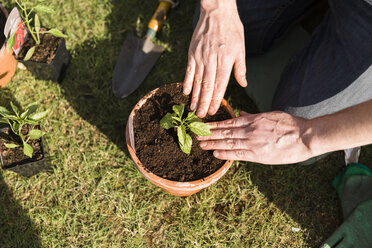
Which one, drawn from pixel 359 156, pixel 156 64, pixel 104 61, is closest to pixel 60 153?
pixel 104 61

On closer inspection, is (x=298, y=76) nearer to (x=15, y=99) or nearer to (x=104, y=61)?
(x=104, y=61)

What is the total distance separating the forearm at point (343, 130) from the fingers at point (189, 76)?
27.5 inches

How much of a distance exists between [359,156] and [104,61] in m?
2.17

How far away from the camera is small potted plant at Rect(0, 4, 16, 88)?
2221mm

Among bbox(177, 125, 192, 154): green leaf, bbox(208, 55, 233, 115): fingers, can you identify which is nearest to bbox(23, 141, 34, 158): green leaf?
bbox(177, 125, 192, 154): green leaf

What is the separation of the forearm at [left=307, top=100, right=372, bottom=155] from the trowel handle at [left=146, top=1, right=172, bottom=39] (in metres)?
1.52

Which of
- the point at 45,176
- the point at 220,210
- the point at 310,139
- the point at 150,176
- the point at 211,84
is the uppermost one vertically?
the point at 211,84

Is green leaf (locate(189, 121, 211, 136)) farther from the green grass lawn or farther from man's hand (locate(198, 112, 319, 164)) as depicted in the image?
the green grass lawn

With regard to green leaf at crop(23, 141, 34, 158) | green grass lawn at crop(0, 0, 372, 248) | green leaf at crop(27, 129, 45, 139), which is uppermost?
green leaf at crop(27, 129, 45, 139)

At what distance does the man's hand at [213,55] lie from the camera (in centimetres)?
177

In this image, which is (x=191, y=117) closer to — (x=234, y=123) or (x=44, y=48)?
(x=234, y=123)

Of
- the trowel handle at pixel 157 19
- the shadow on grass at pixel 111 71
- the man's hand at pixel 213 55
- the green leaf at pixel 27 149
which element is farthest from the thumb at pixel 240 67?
the green leaf at pixel 27 149

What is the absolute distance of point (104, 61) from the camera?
2619 millimetres

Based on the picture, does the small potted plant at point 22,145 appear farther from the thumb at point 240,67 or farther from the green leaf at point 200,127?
the thumb at point 240,67
